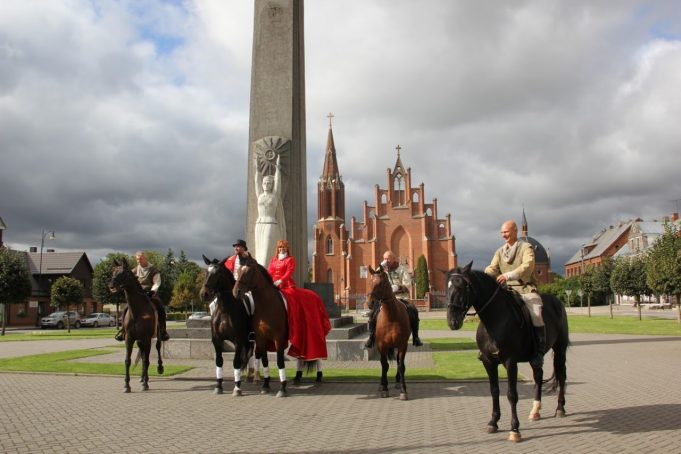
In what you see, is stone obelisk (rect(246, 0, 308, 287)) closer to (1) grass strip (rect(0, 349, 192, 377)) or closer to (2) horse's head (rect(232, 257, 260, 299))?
(1) grass strip (rect(0, 349, 192, 377))

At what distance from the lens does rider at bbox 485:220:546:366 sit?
23.3ft

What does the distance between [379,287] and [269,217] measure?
703 cm

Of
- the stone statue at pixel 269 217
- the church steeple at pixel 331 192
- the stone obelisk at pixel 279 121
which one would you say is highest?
the church steeple at pixel 331 192

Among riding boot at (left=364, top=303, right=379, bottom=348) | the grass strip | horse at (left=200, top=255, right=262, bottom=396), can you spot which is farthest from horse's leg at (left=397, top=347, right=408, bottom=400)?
the grass strip

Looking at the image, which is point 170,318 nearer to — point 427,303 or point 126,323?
point 427,303

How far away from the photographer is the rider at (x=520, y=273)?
710 cm

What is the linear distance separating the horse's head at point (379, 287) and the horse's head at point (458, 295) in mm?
2440

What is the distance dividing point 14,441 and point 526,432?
20.7ft

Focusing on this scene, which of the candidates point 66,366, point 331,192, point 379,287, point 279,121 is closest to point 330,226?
point 331,192

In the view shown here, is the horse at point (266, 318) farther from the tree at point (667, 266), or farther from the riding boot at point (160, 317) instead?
the tree at point (667, 266)

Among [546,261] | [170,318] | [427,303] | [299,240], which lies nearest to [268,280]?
[299,240]

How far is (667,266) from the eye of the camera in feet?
105

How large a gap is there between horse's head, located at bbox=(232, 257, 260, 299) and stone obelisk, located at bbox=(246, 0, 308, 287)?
6.27 m

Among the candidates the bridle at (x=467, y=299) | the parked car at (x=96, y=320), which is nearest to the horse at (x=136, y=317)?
the bridle at (x=467, y=299)
